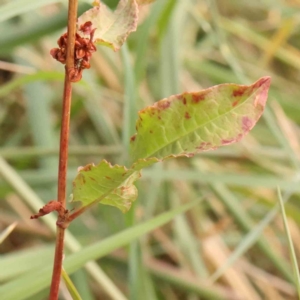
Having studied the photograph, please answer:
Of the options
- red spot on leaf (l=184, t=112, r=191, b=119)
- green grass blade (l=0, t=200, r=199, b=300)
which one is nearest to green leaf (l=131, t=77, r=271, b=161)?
red spot on leaf (l=184, t=112, r=191, b=119)

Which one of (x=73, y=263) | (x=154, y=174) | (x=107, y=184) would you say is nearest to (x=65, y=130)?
(x=107, y=184)

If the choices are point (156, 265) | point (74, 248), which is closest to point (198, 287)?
point (156, 265)

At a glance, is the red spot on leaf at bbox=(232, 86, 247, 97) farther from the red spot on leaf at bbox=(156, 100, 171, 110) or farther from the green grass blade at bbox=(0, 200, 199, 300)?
the green grass blade at bbox=(0, 200, 199, 300)

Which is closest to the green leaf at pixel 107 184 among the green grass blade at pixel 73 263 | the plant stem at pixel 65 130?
the plant stem at pixel 65 130

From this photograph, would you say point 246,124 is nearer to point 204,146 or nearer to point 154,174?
point 204,146

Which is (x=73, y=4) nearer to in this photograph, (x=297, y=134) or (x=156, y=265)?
(x=156, y=265)
